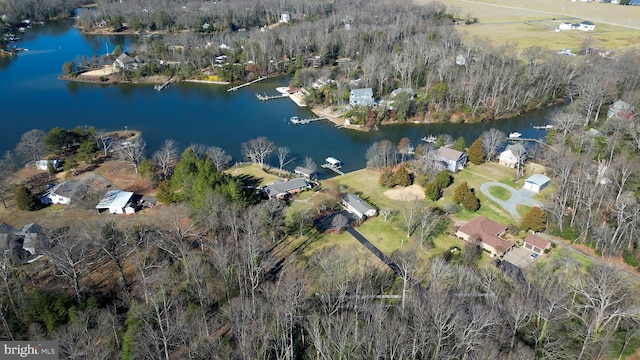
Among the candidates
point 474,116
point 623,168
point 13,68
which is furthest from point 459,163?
point 13,68

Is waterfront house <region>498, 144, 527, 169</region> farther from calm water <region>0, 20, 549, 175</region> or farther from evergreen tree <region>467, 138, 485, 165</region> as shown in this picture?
calm water <region>0, 20, 549, 175</region>

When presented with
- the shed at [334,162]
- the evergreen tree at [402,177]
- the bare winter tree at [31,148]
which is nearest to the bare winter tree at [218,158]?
the shed at [334,162]

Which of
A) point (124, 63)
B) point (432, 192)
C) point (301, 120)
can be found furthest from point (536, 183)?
point (124, 63)

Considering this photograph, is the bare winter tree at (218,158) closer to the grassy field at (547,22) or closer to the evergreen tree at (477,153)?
the evergreen tree at (477,153)

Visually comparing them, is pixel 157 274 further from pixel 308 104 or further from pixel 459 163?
pixel 308 104

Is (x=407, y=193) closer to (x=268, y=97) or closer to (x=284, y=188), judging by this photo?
(x=284, y=188)

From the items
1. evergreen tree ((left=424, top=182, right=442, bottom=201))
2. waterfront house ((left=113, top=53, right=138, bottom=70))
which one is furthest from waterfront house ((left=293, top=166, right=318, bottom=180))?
waterfront house ((left=113, top=53, right=138, bottom=70))

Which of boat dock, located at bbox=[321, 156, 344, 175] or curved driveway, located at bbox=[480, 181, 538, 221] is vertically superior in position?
curved driveway, located at bbox=[480, 181, 538, 221]
